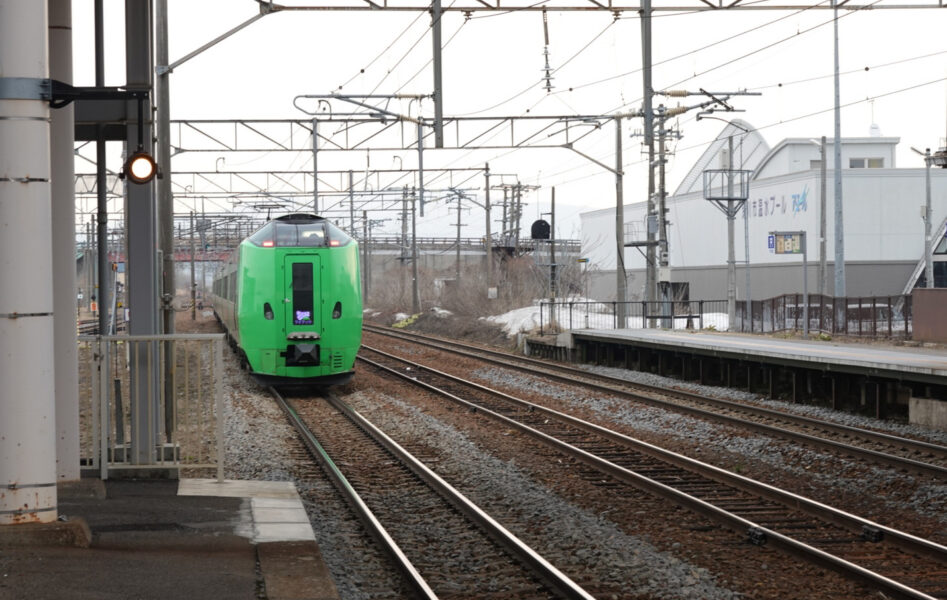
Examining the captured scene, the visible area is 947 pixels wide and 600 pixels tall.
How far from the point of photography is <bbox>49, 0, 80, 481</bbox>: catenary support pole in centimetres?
841

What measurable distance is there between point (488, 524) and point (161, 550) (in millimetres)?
2876

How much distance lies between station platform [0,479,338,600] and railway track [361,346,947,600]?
133 inches

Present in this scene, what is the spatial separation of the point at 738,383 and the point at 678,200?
137ft

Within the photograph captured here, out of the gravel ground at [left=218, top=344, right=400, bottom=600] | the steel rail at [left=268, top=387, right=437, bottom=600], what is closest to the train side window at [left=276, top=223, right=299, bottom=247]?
the gravel ground at [left=218, top=344, right=400, bottom=600]

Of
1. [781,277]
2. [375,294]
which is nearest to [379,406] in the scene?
[781,277]

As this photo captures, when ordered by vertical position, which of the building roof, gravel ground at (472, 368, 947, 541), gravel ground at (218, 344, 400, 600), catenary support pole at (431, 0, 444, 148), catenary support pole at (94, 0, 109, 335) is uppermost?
the building roof

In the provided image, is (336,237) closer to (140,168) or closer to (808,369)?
(808,369)

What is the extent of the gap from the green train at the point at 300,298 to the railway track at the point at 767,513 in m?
5.01

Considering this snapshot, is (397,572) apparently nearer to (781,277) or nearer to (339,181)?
(339,181)

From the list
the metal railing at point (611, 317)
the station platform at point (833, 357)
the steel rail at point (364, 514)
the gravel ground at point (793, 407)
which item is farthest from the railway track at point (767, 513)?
the metal railing at point (611, 317)

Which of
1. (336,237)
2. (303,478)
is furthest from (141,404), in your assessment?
(336,237)

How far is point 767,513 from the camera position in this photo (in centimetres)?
974

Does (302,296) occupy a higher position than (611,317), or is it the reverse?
(302,296)

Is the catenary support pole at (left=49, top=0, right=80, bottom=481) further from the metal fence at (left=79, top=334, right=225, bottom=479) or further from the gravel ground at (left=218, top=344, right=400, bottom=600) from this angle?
the gravel ground at (left=218, top=344, right=400, bottom=600)
